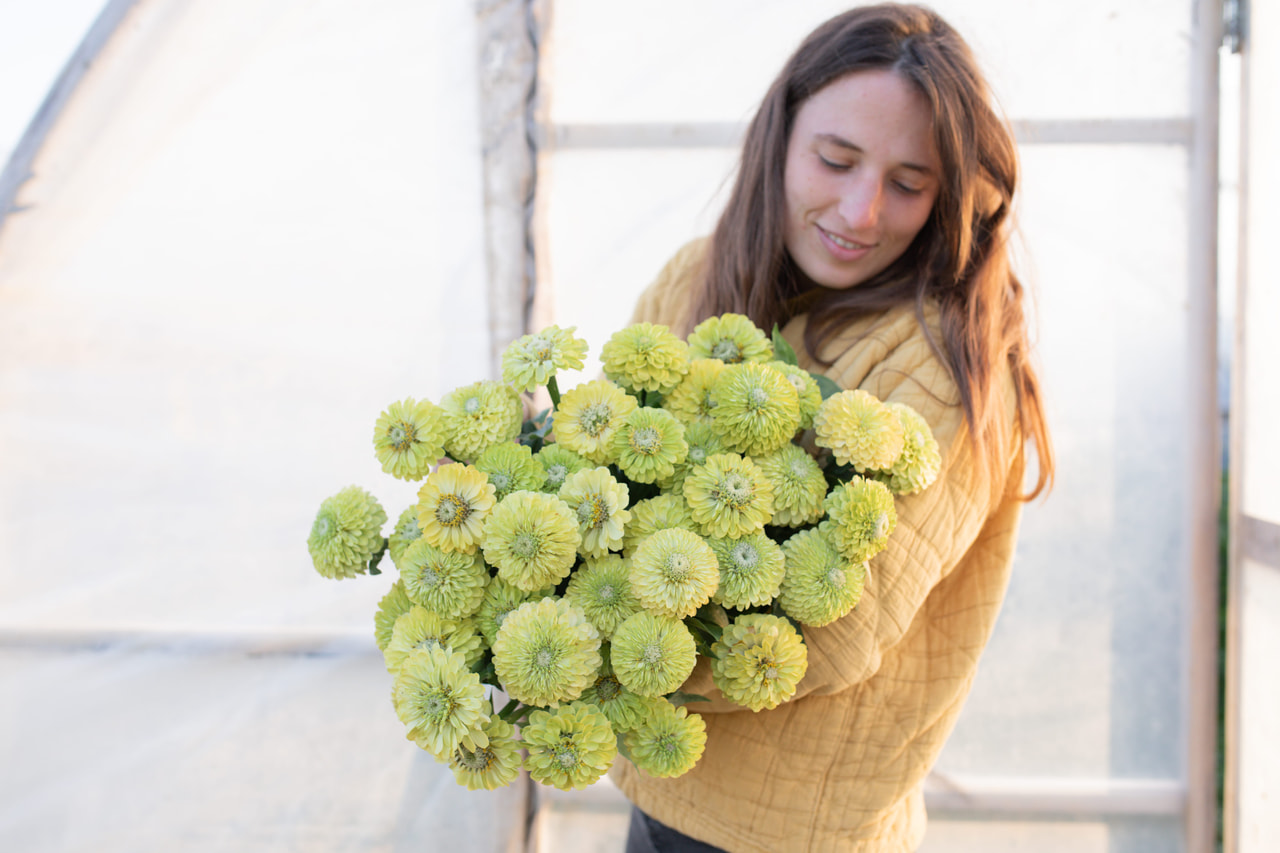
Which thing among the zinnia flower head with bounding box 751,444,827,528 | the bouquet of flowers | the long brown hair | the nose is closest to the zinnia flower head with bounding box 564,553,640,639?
the bouquet of flowers

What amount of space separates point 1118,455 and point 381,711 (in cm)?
148

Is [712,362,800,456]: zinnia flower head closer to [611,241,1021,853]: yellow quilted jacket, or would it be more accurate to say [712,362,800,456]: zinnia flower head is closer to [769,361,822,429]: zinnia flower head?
[769,361,822,429]: zinnia flower head

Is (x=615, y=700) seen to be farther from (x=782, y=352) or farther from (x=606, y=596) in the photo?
(x=782, y=352)

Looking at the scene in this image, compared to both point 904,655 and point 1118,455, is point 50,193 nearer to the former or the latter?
point 904,655

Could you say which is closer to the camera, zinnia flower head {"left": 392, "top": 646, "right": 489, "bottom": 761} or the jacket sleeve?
zinnia flower head {"left": 392, "top": 646, "right": 489, "bottom": 761}

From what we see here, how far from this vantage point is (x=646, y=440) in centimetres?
53

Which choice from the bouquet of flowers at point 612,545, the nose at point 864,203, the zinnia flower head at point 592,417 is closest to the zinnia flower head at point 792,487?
the bouquet of flowers at point 612,545

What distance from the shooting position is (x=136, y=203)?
1388mm

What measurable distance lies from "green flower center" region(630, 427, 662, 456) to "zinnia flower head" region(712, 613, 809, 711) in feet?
0.43

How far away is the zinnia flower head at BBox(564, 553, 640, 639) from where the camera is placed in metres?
0.51

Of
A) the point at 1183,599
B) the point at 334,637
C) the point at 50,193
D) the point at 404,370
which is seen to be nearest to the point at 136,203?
the point at 50,193

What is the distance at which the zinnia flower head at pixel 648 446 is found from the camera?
20.8 inches

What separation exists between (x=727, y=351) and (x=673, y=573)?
0.72 ft

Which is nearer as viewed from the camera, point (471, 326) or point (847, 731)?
point (847, 731)
